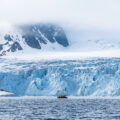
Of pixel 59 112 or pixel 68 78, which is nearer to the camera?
pixel 59 112

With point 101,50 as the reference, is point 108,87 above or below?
below

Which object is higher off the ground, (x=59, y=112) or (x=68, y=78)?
(x=68, y=78)

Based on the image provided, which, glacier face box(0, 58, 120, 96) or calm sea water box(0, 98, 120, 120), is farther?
glacier face box(0, 58, 120, 96)

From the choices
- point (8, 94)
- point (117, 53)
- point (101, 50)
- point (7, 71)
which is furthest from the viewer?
point (101, 50)

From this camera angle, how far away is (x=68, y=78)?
451 feet

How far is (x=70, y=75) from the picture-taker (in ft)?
452

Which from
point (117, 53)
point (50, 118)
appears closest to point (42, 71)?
point (117, 53)

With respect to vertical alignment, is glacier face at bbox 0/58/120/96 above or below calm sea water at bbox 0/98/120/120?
above

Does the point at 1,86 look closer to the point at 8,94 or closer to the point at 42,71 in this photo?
the point at 8,94

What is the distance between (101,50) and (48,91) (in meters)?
67.1

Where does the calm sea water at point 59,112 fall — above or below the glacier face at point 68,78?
below

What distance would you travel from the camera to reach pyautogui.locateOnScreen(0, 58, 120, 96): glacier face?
5094 inches

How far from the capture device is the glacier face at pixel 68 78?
5094 inches

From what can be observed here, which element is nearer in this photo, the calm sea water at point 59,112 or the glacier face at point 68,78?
the calm sea water at point 59,112
